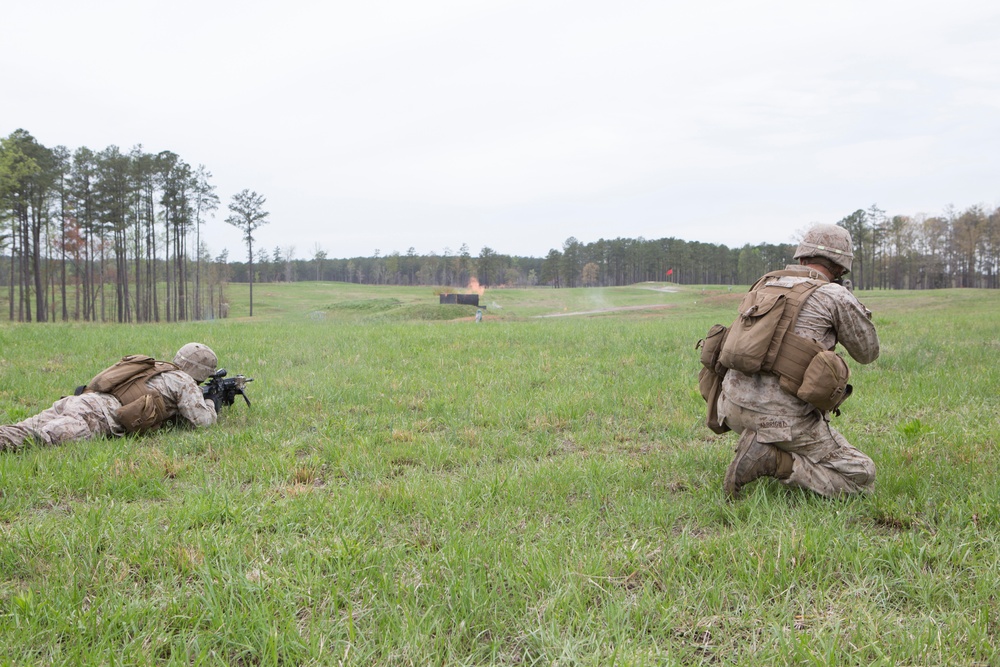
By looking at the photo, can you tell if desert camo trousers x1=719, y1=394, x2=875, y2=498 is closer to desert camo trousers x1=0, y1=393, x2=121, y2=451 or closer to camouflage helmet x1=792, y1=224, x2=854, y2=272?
camouflage helmet x1=792, y1=224, x2=854, y2=272

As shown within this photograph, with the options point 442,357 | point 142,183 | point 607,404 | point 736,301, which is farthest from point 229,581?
point 142,183

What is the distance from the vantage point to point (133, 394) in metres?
6.21

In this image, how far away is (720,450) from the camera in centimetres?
557

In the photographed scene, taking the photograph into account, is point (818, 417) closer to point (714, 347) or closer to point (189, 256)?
point (714, 347)

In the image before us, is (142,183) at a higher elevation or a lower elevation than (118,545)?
higher

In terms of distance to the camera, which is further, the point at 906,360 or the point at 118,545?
the point at 906,360

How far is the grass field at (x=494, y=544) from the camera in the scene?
2553 millimetres

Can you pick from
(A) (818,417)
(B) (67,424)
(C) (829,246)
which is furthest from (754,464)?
(B) (67,424)

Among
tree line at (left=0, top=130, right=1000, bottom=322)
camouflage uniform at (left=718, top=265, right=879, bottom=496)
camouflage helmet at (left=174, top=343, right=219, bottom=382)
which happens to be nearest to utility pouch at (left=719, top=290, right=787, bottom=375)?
camouflage uniform at (left=718, top=265, right=879, bottom=496)

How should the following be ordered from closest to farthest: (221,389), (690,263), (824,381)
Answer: (824,381) → (221,389) → (690,263)

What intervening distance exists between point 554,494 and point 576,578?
1.31m

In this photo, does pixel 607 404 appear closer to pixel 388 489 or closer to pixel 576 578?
pixel 388 489

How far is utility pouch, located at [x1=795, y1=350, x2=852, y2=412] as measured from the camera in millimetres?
3949

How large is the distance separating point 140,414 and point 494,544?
459 cm
